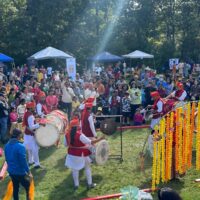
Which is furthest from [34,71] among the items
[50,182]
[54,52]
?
[50,182]

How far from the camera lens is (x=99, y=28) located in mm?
38031

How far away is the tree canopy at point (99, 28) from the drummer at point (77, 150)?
23.4 m

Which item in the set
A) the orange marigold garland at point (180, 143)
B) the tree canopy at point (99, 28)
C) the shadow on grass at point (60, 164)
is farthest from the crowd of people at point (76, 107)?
the tree canopy at point (99, 28)

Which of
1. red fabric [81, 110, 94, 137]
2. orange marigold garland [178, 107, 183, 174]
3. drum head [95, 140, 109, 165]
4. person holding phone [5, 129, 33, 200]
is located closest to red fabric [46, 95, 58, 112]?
red fabric [81, 110, 94, 137]

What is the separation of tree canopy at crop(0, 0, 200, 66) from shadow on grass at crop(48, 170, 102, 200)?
903 inches

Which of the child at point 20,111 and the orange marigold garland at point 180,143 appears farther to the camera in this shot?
the child at point 20,111

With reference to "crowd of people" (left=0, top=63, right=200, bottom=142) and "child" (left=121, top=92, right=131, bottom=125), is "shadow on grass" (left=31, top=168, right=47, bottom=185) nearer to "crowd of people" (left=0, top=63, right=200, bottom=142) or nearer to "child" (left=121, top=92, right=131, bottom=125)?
"crowd of people" (left=0, top=63, right=200, bottom=142)

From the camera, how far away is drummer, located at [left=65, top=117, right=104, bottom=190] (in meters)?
9.41

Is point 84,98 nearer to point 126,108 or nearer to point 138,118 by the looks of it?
point 126,108

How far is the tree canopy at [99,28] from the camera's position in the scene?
3231 cm

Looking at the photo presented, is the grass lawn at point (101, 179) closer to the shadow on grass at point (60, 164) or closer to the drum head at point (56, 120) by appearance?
the shadow on grass at point (60, 164)

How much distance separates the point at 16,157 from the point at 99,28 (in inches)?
1216

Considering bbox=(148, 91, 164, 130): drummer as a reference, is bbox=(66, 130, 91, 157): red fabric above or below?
below

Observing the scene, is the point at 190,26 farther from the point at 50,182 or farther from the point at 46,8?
the point at 50,182
